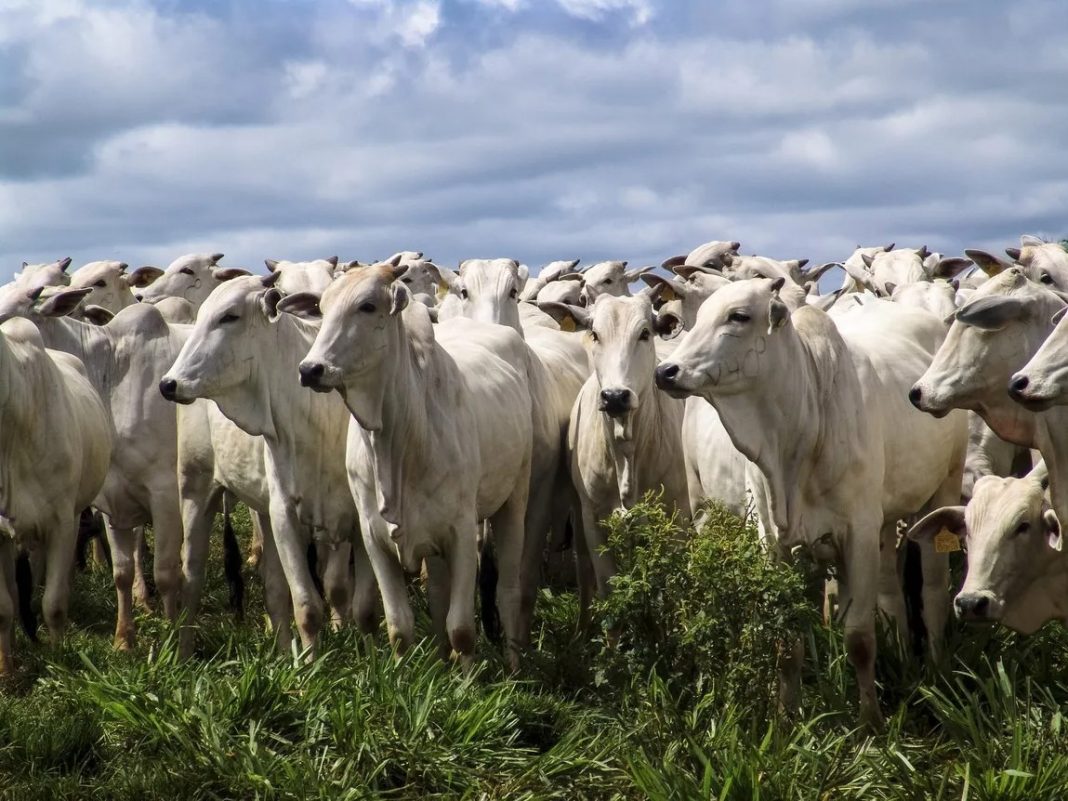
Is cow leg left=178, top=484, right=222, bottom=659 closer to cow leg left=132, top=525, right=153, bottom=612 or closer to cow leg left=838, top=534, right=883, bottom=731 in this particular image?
cow leg left=132, top=525, right=153, bottom=612

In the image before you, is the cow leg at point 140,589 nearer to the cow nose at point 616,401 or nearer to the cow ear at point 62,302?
the cow ear at point 62,302

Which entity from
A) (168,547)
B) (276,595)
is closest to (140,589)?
(168,547)

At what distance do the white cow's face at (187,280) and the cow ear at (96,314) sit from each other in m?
3.11

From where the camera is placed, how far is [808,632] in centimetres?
820

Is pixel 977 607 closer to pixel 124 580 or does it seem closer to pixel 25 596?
pixel 124 580

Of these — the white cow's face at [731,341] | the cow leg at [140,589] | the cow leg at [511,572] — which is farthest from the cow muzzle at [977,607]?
the cow leg at [140,589]

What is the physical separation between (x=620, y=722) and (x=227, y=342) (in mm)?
3240

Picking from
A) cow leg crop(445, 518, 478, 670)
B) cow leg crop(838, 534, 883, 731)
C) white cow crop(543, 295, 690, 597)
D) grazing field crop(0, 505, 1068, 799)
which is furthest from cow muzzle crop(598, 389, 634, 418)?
cow leg crop(838, 534, 883, 731)

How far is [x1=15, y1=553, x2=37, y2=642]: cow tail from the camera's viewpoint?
10859 millimetres

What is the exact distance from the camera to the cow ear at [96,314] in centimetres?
1280

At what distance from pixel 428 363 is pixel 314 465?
1023 millimetres

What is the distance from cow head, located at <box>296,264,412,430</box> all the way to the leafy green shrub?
1.58m

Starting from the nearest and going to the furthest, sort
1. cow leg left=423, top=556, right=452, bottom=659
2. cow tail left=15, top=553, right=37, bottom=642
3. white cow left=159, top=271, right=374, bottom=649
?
white cow left=159, top=271, right=374, bottom=649 < cow leg left=423, top=556, right=452, bottom=659 < cow tail left=15, top=553, right=37, bottom=642

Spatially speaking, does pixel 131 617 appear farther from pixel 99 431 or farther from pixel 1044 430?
pixel 1044 430
